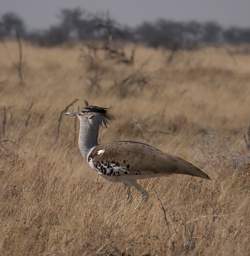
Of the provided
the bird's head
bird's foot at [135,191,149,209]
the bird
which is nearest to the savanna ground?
bird's foot at [135,191,149,209]

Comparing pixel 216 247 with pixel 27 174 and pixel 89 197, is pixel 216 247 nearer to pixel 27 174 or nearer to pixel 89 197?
pixel 89 197

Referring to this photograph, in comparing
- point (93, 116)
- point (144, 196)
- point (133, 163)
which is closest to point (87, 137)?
point (93, 116)

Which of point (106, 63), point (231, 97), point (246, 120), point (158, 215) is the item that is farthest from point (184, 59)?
point (158, 215)

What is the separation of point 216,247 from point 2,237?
109 cm

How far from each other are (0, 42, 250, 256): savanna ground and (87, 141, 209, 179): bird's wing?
0.17 m

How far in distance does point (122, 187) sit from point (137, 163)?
0.61 m

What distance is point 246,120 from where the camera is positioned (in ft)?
30.7

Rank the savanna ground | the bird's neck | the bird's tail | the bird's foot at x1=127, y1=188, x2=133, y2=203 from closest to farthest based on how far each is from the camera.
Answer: the savanna ground → the bird's tail → the bird's foot at x1=127, y1=188, x2=133, y2=203 → the bird's neck

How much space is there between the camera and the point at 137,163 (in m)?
4.52

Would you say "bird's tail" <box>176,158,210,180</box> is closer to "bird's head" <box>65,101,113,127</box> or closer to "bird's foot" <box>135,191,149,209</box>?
"bird's foot" <box>135,191,149,209</box>

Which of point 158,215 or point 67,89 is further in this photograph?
point 67,89

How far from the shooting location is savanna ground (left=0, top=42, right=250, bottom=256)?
3.74 metres

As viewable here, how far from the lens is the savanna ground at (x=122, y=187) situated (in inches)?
147

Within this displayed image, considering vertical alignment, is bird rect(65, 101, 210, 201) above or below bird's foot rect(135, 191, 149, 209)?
above
